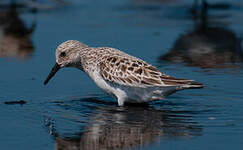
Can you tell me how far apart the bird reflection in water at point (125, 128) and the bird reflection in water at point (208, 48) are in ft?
9.99

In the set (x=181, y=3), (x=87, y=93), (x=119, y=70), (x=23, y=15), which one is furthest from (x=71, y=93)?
(x=181, y=3)

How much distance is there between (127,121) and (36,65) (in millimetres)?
3723

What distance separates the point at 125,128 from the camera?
7.39m

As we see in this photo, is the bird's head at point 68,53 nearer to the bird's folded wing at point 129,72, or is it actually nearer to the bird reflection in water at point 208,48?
the bird's folded wing at point 129,72

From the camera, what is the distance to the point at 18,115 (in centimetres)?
803

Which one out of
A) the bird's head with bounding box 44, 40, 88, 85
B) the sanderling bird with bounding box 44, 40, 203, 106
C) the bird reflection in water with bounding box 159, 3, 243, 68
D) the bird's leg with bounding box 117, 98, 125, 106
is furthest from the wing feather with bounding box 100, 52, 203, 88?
the bird reflection in water with bounding box 159, 3, 243, 68

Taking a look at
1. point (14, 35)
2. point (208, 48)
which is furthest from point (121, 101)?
point (14, 35)

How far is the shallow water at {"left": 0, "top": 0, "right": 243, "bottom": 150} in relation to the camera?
23.2 feet

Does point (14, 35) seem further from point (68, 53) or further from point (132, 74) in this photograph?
point (132, 74)

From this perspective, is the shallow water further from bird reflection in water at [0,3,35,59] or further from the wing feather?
the wing feather

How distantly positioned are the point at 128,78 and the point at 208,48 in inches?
184

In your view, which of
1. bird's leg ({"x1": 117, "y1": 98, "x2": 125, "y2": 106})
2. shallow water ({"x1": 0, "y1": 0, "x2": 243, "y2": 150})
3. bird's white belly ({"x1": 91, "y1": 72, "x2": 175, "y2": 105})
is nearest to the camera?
shallow water ({"x1": 0, "y1": 0, "x2": 243, "y2": 150})

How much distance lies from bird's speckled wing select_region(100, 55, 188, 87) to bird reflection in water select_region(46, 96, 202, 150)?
15.4 inches

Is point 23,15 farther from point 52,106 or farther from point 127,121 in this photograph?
point 127,121
